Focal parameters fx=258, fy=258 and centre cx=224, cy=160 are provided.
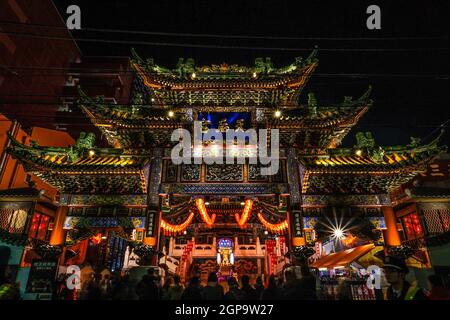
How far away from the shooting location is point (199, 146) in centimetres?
1137

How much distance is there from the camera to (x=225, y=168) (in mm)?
11125

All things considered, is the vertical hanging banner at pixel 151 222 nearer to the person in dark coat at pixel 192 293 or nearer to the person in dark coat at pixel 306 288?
the person in dark coat at pixel 192 293

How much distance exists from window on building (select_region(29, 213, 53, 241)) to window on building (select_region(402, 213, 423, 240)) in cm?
1618

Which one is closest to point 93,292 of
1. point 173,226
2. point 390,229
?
point 173,226

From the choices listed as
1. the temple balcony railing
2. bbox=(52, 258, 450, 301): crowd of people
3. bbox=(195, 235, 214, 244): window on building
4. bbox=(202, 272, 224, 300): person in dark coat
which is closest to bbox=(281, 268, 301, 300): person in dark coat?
bbox=(52, 258, 450, 301): crowd of people

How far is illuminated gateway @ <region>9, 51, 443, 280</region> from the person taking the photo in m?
10.3

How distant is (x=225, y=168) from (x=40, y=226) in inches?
325

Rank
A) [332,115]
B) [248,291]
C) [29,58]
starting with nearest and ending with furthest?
[248,291] < [332,115] < [29,58]

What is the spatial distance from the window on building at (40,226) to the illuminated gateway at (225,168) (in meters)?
1.19

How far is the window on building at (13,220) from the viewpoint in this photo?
10.7 meters

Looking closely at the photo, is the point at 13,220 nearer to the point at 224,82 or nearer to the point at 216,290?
the point at 216,290

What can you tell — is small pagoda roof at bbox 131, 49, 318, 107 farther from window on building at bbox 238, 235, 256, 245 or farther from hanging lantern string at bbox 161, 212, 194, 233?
window on building at bbox 238, 235, 256, 245
